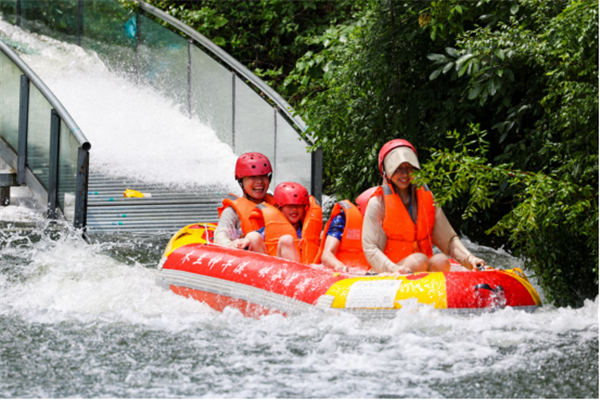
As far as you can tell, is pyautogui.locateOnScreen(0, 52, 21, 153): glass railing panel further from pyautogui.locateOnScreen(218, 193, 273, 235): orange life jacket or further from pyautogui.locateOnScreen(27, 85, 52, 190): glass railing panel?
pyautogui.locateOnScreen(218, 193, 273, 235): orange life jacket

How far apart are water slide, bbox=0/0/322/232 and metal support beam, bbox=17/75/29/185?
0.01 meters

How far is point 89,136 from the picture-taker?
1189 centimetres

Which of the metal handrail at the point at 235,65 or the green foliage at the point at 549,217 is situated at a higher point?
the metal handrail at the point at 235,65

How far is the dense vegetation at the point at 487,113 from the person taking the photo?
214 inches

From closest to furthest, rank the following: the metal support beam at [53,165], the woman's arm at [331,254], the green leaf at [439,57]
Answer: the woman's arm at [331,254] → the green leaf at [439,57] → the metal support beam at [53,165]

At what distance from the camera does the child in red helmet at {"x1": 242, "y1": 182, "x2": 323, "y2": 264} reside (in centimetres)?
615

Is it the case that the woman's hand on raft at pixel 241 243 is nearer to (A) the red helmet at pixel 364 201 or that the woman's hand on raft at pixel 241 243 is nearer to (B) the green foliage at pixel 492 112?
(A) the red helmet at pixel 364 201

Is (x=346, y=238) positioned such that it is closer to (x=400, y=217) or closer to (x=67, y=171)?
(x=400, y=217)

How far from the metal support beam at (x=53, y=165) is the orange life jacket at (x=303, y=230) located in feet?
12.1

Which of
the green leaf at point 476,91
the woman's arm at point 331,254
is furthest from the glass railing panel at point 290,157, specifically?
the woman's arm at point 331,254

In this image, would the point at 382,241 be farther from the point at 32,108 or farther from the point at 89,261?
the point at 32,108

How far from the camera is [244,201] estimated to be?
667cm

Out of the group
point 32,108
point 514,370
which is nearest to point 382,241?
point 514,370

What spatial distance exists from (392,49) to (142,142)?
16.2ft
